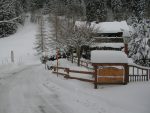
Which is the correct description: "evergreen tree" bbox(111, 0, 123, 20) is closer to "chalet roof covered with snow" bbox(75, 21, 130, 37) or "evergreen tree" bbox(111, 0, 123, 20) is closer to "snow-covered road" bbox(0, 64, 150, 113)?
"chalet roof covered with snow" bbox(75, 21, 130, 37)

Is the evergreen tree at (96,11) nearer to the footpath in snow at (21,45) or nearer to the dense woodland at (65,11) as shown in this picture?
the dense woodland at (65,11)

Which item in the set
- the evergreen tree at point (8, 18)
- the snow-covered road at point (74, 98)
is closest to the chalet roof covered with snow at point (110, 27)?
the evergreen tree at point (8, 18)

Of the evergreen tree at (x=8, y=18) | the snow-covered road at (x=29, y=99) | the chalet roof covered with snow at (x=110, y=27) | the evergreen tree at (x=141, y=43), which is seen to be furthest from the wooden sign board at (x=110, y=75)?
the evergreen tree at (x=8, y=18)

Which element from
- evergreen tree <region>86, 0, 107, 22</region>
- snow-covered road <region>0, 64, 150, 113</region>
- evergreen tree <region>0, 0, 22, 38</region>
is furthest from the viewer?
evergreen tree <region>86, 0, 107, 22</region>

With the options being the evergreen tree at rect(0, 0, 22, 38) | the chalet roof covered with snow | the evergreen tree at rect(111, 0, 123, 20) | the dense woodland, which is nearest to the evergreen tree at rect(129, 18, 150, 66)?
the chalet roof covered with snow

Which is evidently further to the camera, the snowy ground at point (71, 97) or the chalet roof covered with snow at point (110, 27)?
the chalet roof covered with snow at point (110, 27)

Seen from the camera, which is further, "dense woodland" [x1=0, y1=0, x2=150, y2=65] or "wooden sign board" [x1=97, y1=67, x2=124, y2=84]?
"dense woodland" [x1=0, y1=0, x2=150, y2=65]

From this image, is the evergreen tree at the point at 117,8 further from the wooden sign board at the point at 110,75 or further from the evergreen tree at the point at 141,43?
the wooden sign board at the point at 110,75

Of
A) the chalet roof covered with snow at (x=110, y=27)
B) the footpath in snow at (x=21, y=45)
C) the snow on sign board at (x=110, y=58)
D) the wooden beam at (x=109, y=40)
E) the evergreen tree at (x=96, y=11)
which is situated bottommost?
the footpath in snow at (x=21, y=45)

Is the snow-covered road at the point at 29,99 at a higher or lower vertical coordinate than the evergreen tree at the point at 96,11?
lower

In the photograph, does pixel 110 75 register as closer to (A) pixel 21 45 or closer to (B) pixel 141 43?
(B) pixel 141 43

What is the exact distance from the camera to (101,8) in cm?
8169

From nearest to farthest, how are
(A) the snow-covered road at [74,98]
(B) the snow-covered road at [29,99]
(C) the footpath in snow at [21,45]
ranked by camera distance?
(A) the snow-covered road at [74,98], (B) the snow-covered road at [29,99], (C) the footpath in snow at [21,45]

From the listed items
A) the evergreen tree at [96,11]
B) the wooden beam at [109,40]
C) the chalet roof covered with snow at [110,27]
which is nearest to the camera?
the wooden beam at [109,40]
